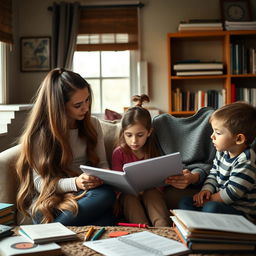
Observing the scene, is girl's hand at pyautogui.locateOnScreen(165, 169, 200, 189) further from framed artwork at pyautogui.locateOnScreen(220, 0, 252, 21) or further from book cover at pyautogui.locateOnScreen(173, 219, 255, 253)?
framed artwork at pyautogui.locateOnScreen(220, 0, 252, 21)

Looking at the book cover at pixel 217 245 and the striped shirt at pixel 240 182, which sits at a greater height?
the striped shirt at pixel 240 182

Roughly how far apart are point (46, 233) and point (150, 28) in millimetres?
3232

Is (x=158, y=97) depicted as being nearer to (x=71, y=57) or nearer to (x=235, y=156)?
(x=71, y=57)

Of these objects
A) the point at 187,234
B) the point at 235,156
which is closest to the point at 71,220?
the point at 187,234

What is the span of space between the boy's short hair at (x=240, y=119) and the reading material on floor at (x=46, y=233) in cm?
86

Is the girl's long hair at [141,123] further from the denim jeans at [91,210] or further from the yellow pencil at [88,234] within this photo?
the yellow pencil at [88,234]

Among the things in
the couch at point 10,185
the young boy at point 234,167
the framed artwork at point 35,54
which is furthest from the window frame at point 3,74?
the young boy at point 234,167

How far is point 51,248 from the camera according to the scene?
126cm

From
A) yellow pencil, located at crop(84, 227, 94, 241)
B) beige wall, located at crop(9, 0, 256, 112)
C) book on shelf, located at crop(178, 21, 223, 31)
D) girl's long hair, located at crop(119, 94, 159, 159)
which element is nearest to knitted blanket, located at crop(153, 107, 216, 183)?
girl's long hair, located at crop(119, 94, 159, 159)

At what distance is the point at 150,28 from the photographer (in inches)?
167

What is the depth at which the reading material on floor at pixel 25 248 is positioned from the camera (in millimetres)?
1228

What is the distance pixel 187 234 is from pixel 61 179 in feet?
2.72

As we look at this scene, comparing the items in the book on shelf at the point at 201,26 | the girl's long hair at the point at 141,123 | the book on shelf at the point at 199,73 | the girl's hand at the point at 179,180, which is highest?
the book on shelf at the point at 201,26

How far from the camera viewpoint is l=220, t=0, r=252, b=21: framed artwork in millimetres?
4082
